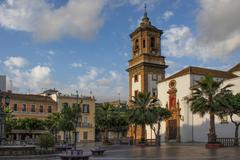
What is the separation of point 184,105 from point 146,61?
42.1 feet

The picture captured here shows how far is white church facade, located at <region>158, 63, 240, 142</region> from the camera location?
181 ft

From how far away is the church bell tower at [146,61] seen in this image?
6762 cm

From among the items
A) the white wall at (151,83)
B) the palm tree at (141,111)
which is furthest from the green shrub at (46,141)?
the white wall at (151,83)

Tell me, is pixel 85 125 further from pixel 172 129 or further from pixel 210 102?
pixel 210 102

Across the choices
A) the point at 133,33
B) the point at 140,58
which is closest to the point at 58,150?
the point at 140,58

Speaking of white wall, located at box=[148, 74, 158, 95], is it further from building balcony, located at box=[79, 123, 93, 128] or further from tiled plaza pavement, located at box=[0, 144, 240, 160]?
tiled plaza pavement, located at box=[0, 144, 240, 160]

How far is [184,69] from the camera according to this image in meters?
60.6

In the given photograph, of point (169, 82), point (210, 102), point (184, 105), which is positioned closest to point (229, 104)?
Result: point (210, 102)

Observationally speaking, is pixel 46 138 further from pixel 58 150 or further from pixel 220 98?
pixel 220 98

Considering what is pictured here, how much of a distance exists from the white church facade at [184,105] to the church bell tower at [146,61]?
13.2 feet

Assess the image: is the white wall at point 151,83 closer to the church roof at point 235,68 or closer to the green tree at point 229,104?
the church roof at point 235,68

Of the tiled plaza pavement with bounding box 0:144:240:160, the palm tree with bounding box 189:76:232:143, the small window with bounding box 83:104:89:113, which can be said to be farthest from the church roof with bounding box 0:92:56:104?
the tiled plaza pavement with bounding box 0:144:240:160

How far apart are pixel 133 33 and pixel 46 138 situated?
147ft

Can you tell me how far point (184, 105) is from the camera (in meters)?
57.9
